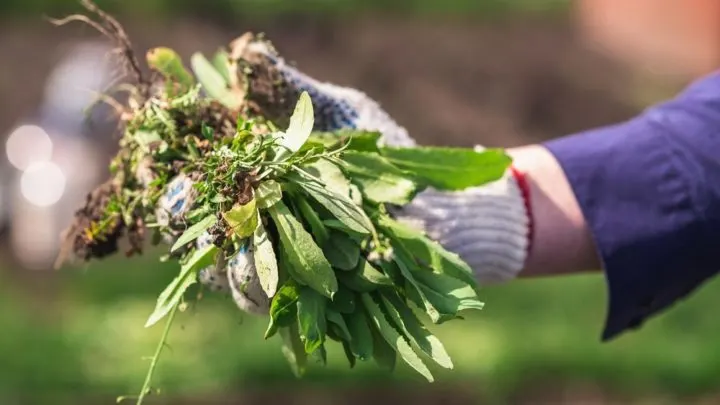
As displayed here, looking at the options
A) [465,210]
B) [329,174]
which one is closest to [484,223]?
[465,210]

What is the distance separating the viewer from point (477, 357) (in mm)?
3365

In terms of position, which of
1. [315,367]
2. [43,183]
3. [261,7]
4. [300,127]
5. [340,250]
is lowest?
[315,367]

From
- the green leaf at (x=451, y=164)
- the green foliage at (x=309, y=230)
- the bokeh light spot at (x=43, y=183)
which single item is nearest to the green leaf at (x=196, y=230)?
the green foliage at (x=309, y=230)

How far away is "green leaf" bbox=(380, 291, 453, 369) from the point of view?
3.26 ft

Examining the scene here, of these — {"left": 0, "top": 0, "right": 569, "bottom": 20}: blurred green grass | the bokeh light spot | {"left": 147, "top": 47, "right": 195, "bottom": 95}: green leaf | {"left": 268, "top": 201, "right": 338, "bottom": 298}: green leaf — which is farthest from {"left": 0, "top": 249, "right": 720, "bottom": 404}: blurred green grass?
{"left": 0, "top": 0, "right": 569, "bottom": 20}: blurred green grass

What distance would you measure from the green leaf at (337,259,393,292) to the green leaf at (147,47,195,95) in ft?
1.01

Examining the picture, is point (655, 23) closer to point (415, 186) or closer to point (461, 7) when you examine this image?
point (461, 7)

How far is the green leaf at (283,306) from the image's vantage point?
0.98 metres

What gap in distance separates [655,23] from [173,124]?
21.3 ft

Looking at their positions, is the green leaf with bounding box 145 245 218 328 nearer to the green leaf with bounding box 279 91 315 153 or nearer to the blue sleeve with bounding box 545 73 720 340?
the green leaf with bounding box 279 91 315 153

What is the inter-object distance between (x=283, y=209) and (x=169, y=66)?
0.31 m

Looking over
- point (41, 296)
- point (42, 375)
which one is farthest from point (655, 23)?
point (42, 375)

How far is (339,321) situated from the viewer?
3.37 ft

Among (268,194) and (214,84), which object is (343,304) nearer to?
(268,194)
